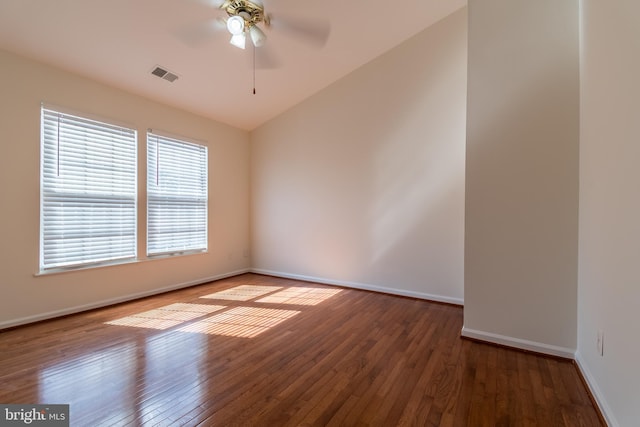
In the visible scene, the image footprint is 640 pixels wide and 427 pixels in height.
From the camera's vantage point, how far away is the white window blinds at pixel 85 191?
9.87 feet

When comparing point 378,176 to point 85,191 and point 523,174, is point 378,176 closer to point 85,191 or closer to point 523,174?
point 523,174

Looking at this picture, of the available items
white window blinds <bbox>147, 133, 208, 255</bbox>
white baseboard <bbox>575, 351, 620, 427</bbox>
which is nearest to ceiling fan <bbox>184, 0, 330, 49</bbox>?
white window blinds <bbox>147, 133, 208, 255</bbox>

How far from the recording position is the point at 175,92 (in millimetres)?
3809

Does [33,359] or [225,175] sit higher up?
[225,175]

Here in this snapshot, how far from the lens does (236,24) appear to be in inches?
96.7

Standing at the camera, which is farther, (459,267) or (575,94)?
(459,267)

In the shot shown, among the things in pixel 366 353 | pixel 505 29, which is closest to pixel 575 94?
pixel 505 29

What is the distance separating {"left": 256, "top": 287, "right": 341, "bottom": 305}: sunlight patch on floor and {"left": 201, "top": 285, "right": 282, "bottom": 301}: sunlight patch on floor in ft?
0.67

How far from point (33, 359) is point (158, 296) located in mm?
1701

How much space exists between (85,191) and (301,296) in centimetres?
295

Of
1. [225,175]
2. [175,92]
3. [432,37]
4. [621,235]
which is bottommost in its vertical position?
[621,235]

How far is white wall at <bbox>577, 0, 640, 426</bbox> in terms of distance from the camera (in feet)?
4.39

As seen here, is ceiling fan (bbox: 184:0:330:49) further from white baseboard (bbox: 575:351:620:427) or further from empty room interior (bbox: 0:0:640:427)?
white baseboard (bbox: 575:351:620:427)

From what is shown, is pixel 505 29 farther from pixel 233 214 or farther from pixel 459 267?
pixel 233 214
